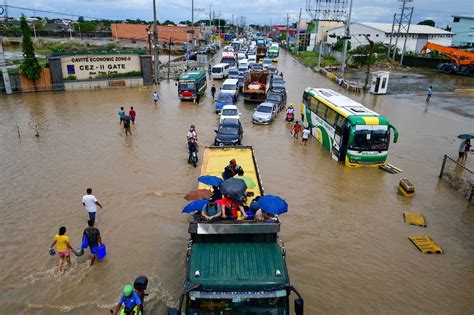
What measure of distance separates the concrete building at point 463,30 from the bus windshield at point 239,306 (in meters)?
94.0

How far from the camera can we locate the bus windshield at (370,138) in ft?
51.5

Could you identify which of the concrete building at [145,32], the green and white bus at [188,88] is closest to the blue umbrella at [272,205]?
the green and white bus at [188,88]

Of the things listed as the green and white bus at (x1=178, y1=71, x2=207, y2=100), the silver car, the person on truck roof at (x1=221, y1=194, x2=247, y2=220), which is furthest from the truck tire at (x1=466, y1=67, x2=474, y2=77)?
the person on truck roof at (x1=221, y1=194, x2=247, y2=220)

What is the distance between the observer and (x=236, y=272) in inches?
241

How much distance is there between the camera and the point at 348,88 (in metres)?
38.0

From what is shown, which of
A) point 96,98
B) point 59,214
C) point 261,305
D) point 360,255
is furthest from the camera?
point 96,98

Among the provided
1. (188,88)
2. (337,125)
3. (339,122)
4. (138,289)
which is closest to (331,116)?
(337,125)

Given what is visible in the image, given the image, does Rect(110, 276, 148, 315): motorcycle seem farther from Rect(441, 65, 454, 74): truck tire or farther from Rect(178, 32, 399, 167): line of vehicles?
Rect(441, 65, 454, 74): truck tire

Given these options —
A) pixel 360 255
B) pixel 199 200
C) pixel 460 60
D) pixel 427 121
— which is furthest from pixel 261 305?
pixel 460 60

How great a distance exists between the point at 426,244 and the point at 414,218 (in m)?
1.66

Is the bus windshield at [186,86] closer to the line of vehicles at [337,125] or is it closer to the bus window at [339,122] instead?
the line of vehicles at [337,125]

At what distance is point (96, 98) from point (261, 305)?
2926cm

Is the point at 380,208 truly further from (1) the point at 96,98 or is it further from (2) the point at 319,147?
(1) the point at 96,98

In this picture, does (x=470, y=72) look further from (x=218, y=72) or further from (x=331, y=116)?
(x=331, y=116)
